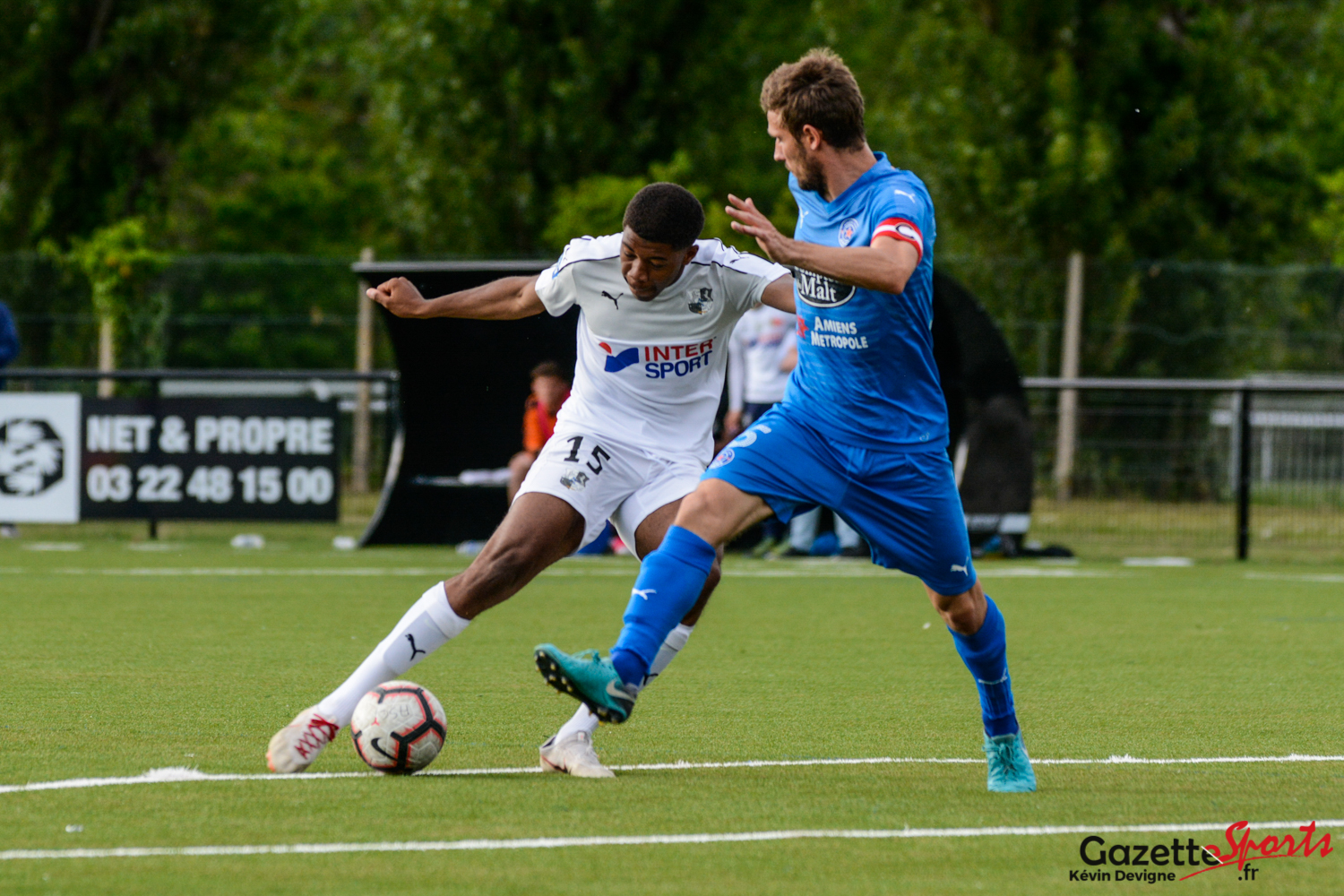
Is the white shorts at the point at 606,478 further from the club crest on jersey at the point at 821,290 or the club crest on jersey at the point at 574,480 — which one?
the club crest on jersey at the point at 821,290

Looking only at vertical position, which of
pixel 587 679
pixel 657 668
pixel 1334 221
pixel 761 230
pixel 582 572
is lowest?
pixel 582 572

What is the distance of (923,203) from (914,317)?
1.09 ft

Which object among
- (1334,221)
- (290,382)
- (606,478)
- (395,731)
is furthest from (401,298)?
(1334,221)

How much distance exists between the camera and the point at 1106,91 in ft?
78.7

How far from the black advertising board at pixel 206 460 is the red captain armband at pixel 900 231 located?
10398mm

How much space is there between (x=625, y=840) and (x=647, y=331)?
197 cm

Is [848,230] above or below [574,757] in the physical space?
above

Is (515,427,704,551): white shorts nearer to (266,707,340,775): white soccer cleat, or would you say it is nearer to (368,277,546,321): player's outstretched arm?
(368,277,546,321): player's outstretched arm

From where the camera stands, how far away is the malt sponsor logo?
13.3 ft

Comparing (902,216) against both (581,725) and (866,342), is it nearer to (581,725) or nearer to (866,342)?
(866,342)

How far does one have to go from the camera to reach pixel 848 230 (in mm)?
5043

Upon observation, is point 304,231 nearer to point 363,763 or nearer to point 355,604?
point 355,604

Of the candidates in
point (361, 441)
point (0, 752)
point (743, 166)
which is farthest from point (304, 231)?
point (0, 752)

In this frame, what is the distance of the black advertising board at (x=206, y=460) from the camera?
14.7 metres
